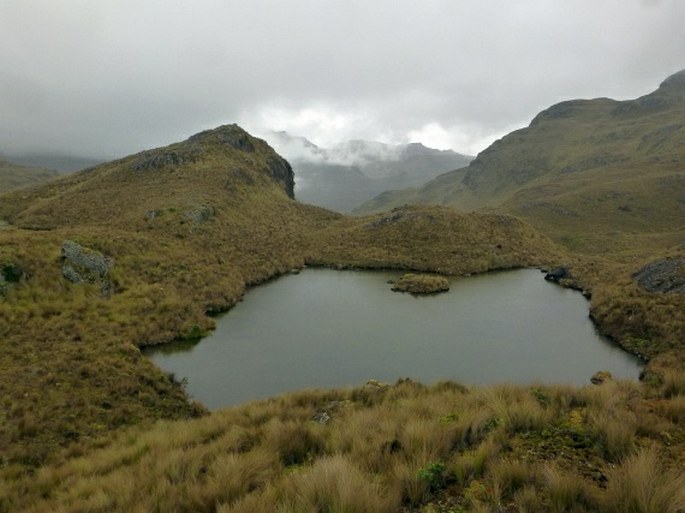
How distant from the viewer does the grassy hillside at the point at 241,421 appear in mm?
5727

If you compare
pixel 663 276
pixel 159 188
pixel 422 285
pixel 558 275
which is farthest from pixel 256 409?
pixel 159 188

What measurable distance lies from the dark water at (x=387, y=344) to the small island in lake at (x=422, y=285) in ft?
4.37

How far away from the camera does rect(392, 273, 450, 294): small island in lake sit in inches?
1350

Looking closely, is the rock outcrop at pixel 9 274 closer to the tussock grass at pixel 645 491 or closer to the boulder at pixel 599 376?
the tussock grass at pixel 645 491

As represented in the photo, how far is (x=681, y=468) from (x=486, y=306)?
25.0 meters

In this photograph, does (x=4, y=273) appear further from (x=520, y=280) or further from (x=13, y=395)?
(x=520, y=280)

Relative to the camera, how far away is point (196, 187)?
5534 cm

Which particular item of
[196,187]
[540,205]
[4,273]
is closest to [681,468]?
[4,273]

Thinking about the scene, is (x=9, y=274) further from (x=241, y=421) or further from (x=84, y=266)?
(x=241, y=421)

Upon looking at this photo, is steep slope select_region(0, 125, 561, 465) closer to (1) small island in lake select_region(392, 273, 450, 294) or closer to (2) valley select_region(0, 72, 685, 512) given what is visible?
(2) valley select_region(0, 72, 685, 512)

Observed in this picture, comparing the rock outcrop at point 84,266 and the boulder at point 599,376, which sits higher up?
the rock outcrop at point 84,266

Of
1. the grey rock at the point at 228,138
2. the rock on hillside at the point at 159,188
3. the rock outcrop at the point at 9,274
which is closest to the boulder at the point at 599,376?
the rock outcrop at the point at 9,274

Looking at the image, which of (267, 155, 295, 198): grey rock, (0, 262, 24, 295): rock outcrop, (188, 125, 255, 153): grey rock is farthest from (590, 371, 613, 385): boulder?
(188, 125, 255, 153): grey rock

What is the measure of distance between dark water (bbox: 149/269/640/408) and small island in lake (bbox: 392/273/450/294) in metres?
1.33
